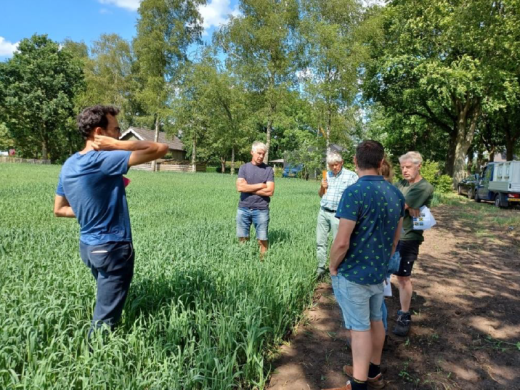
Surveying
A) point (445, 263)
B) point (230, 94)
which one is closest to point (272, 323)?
point (445, 263)

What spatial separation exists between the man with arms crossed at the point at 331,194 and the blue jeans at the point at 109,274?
262 centimetres

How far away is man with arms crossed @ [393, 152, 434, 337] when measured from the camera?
3.27 meters

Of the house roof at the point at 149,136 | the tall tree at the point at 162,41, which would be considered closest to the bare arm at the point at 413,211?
the tall tree at the point at 162,41

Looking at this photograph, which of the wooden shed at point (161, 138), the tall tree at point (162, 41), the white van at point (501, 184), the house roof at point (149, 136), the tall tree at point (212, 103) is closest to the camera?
the white van at point (501, 184)

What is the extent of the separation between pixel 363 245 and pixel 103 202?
5.61 ft

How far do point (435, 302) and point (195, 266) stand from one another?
295cm

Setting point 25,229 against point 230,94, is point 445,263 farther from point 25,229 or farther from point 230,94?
point 230,94

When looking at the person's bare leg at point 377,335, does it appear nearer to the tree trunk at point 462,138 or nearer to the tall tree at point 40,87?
the tree trunk at point 462,138

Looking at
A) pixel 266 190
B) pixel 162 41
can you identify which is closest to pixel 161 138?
pixel 162 41

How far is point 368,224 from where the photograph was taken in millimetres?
2199

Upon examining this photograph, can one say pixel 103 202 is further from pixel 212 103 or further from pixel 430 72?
pixel 212 103

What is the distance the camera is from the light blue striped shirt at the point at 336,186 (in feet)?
14.2

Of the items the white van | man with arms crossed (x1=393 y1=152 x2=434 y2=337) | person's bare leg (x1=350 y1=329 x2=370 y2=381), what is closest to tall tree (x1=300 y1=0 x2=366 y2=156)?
the white van

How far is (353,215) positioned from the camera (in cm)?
214
